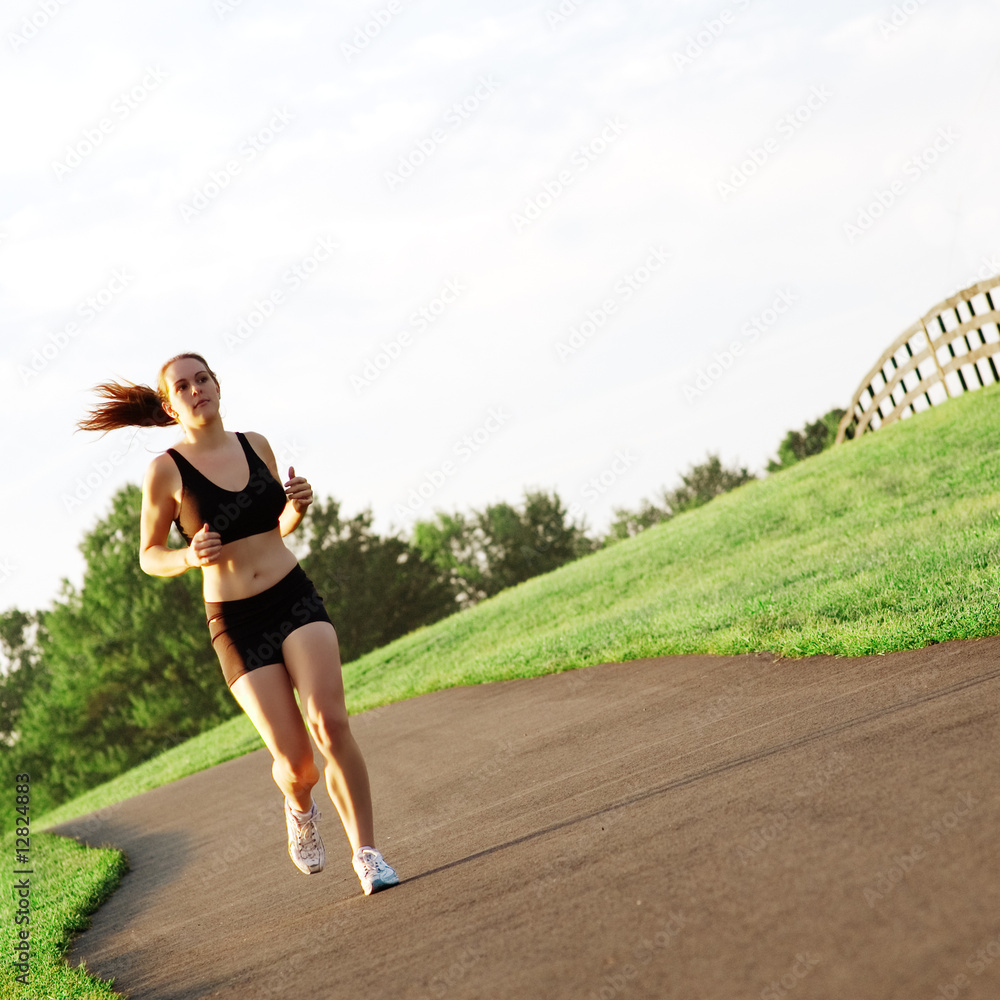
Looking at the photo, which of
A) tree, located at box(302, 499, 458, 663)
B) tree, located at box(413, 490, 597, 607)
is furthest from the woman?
tree, located at box(413, 490, 597, 607)

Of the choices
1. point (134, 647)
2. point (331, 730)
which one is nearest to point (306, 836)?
point (331, 730)

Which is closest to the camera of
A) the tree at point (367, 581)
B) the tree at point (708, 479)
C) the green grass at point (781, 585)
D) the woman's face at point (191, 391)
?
the woman's face at point (191, 391)

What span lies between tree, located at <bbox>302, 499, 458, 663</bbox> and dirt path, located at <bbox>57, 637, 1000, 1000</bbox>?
46.0 meters

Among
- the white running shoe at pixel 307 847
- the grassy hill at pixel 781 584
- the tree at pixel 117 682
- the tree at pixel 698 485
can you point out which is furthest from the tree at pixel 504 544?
the white running shoe at pixel 307 847

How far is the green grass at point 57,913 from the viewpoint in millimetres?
4754

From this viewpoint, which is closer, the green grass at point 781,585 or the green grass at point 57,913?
the green grass at point 57,913

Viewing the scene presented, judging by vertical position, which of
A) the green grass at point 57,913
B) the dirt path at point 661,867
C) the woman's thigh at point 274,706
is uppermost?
the woman's thigh at point 274,706

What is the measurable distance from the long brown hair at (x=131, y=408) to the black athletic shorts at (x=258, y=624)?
1054 millimetres

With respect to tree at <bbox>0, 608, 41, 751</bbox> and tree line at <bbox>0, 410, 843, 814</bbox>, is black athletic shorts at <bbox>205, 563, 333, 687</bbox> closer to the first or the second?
tree line at <bbox>0, 410, 843, 814</bbox>

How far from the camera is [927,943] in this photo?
8.89ft

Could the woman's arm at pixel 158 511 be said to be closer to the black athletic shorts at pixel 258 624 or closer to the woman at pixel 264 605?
the woman at pixel 264 605

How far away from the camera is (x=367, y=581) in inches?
2164

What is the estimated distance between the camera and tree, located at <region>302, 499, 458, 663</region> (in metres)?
53.5

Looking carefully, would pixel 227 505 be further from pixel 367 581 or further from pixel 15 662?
pixel 15 662
